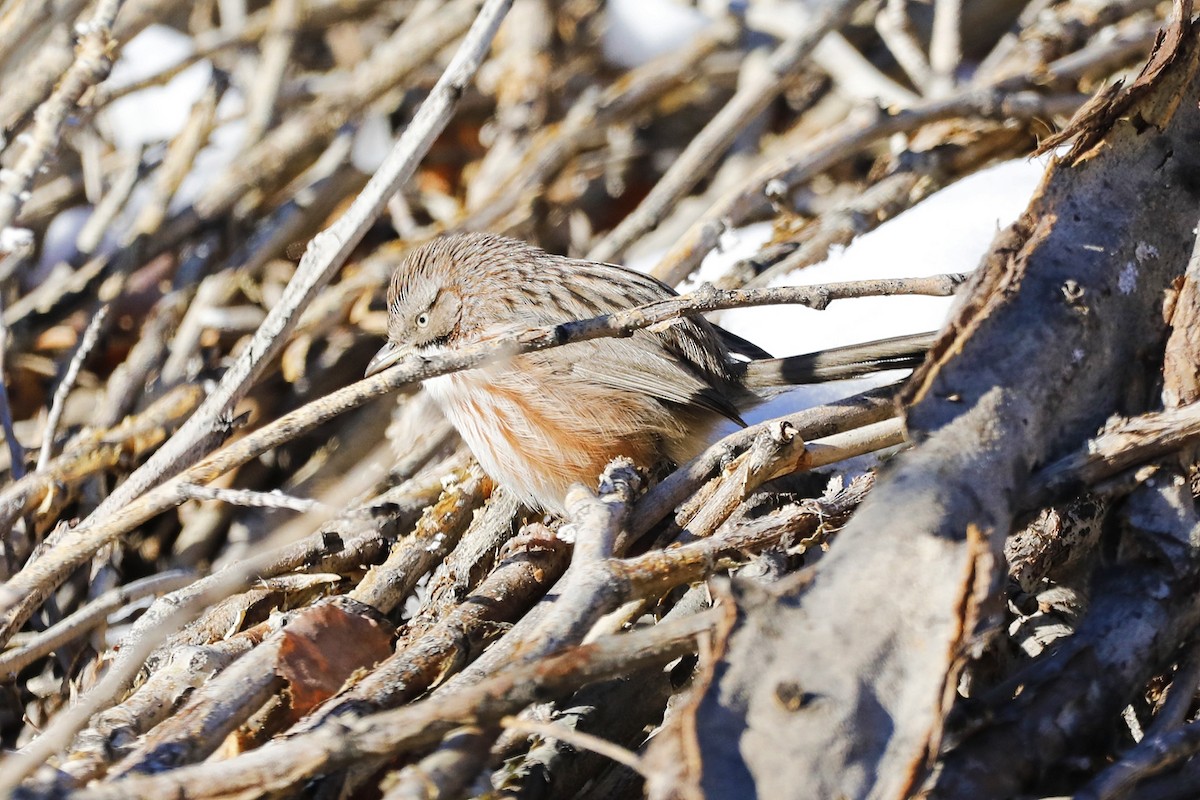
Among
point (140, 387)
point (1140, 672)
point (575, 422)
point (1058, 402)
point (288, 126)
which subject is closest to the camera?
point (1140, 672)

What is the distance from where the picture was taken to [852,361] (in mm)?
3287

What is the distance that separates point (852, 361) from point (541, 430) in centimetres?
97

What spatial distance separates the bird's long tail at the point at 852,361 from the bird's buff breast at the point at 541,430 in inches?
18.6

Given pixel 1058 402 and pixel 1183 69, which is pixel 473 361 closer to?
pixel 1058 402

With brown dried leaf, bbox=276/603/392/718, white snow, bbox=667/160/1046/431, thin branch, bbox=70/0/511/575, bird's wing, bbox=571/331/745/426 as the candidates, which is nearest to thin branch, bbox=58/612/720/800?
brown dried leaf, bbox=276/603/392/718

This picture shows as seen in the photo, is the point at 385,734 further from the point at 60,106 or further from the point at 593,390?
the point at 60,106

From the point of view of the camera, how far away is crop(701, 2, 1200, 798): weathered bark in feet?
6.21

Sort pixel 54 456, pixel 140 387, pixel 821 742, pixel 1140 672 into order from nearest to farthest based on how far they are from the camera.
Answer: pixel 821 742
pixel 1140 672
pixel 54 456
pixel 140 387

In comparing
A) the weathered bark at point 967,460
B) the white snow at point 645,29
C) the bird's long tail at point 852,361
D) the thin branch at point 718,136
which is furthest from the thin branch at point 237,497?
the white snow at point 645,29

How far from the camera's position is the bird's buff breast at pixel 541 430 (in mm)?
3510

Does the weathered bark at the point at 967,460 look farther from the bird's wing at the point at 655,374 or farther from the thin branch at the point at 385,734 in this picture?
the bird's wing at the point at 655,374

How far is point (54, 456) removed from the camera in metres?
4.19

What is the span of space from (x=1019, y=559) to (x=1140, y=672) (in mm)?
432

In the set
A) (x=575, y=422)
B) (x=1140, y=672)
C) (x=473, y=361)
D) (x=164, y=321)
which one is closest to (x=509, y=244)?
(x=575, y=422)
